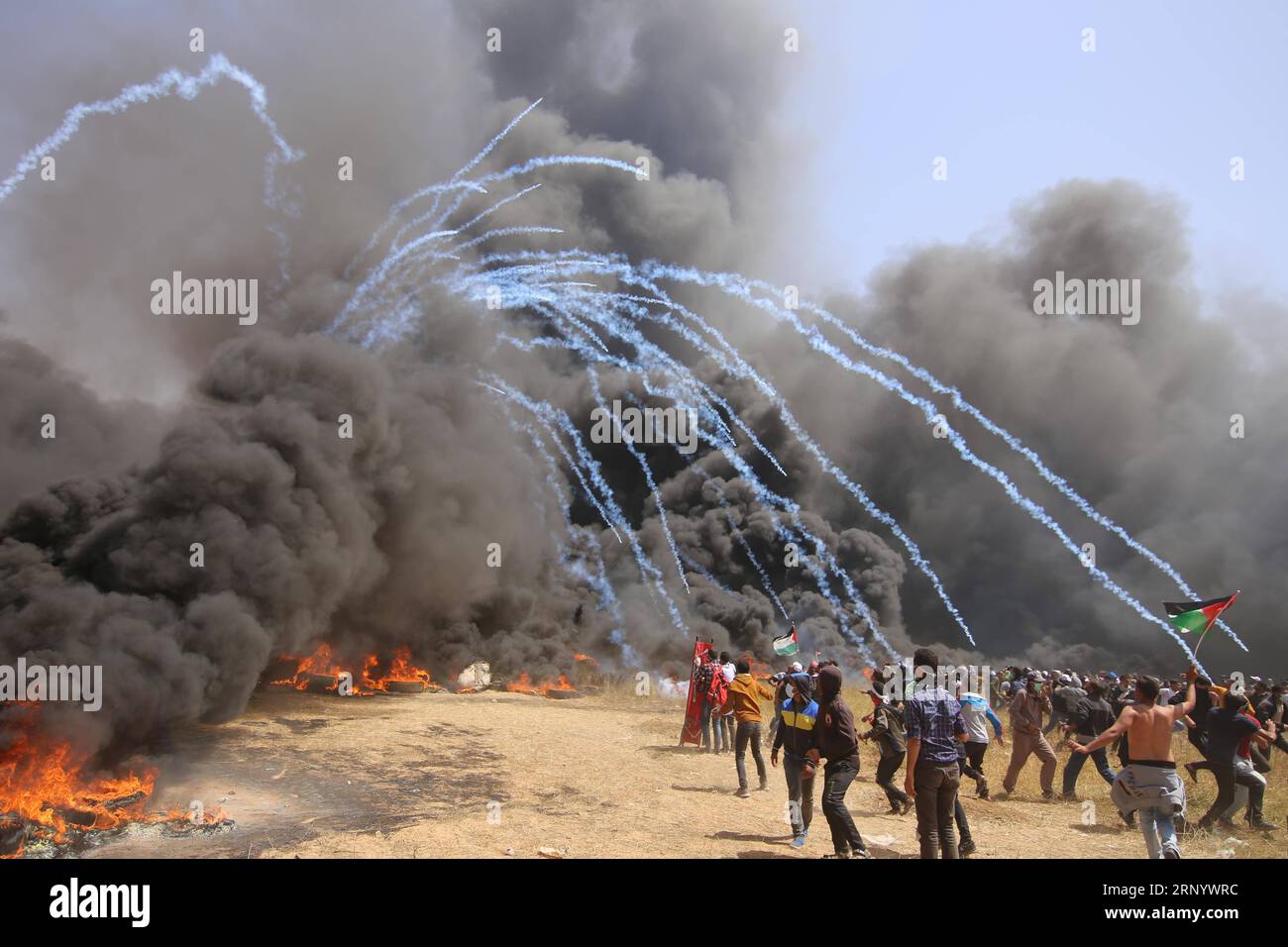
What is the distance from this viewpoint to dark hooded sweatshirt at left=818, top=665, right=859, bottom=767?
920 centimetres

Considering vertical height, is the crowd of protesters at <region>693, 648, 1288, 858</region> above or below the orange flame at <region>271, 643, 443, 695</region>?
above

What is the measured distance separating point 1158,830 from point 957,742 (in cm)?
235

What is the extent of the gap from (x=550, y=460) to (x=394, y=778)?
3093 cm

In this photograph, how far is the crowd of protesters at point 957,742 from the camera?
8141 mm

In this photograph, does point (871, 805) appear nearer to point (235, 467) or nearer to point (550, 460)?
point (235, 467)

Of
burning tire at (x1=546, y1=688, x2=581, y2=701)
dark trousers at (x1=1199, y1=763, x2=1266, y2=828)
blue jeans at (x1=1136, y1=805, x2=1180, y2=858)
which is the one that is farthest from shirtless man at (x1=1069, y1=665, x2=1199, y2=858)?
burning tire at (x1=546, y1=688, x2=581, y2=701)

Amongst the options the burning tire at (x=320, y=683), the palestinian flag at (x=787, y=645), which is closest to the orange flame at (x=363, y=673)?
the burning tire at (x=320, y=683)

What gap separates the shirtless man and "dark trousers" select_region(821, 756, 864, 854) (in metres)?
2.70

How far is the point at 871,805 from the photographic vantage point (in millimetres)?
13898

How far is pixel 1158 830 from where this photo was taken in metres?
8.23

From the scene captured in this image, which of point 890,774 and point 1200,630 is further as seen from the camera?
point 1200,630

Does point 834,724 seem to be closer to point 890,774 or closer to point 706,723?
point 890,774

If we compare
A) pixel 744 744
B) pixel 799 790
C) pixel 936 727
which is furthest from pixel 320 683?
pixel 936 727

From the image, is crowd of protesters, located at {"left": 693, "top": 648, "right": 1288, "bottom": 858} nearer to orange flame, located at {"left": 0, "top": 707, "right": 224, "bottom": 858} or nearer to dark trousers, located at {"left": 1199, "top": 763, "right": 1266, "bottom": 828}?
dark trousers, located at {"left": 1199, "top": 763, "right": 1266, "bottom": 828}
